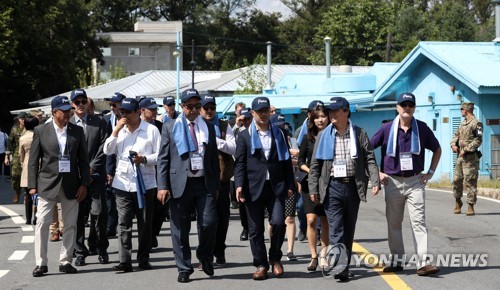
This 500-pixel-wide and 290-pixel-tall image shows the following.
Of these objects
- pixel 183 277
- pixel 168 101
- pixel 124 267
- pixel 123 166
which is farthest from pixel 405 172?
pixel 168 101

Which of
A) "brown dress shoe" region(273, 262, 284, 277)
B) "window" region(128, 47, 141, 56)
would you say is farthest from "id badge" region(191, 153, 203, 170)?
"window" region(128, 47, 141, 56)

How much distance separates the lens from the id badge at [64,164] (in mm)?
11281

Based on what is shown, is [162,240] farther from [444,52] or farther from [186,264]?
[444,52]

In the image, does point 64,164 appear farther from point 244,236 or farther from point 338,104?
point 244,236

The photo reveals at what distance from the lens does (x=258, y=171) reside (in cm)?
1079

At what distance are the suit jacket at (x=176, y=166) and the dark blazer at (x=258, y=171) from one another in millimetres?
276

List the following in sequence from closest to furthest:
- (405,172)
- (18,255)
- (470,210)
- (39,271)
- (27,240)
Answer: (405,172), (39,271), (18,255), (27,240), (470,210)

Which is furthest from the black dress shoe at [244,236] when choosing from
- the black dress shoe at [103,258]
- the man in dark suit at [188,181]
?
the man in dark suit at [188,181]

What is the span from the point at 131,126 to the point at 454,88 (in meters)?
20.7

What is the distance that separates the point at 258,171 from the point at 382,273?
175 cm

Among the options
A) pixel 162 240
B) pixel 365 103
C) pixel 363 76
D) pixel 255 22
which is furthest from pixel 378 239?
pixel 255 22

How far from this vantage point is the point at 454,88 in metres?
30.5

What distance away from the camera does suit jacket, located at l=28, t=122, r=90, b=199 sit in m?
11.3

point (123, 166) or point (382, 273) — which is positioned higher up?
point (123, 166)
